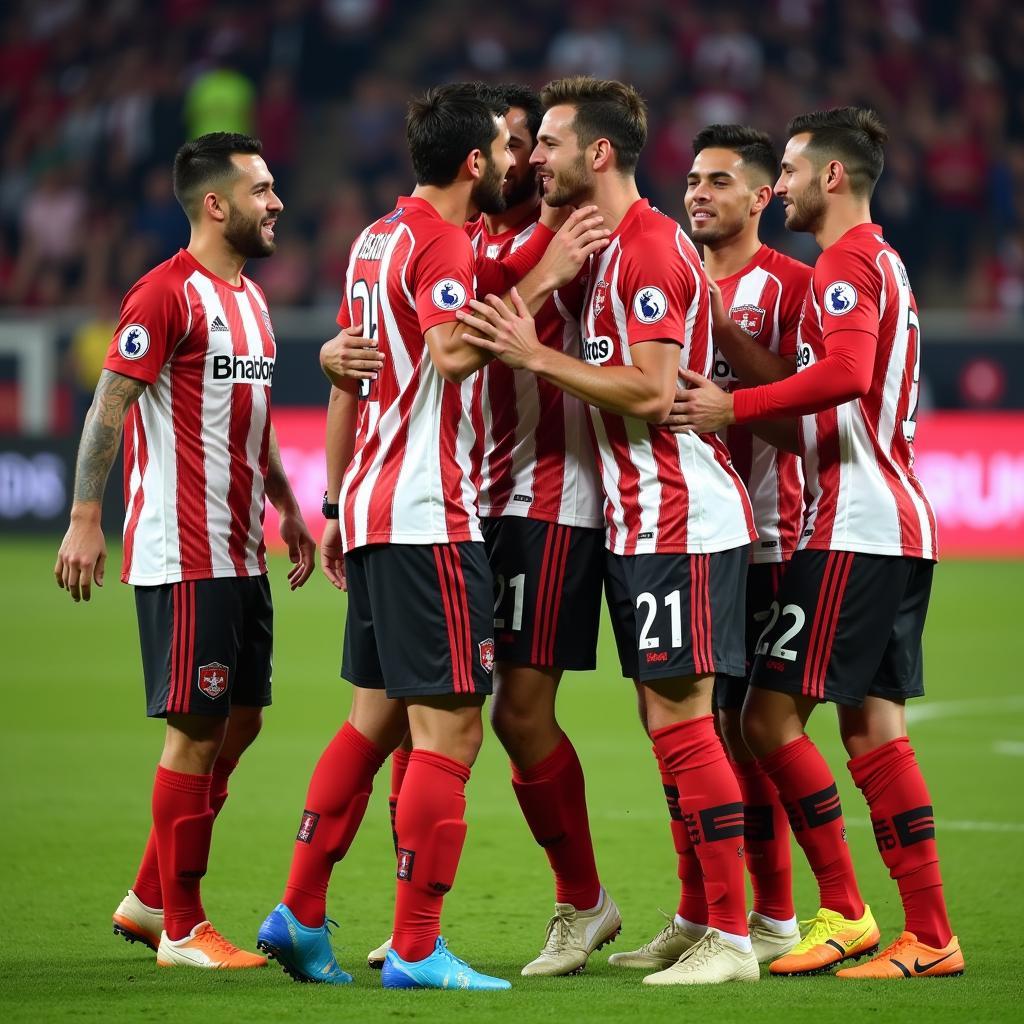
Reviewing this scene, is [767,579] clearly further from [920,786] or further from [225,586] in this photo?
[225,586]

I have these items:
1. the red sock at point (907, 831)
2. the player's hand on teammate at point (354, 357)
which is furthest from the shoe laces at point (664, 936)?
the player's hand on teammate at point (354, 357)

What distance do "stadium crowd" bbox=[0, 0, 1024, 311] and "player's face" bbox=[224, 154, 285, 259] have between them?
13.8 metres

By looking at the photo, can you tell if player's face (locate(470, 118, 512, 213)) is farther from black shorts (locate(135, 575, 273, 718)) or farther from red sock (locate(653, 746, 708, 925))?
red sock (locate(653, 746, 708, 925))

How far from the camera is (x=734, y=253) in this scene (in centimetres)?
530

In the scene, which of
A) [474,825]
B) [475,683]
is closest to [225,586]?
[475,683]

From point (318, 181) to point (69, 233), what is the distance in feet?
10.4

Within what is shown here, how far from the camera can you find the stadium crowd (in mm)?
19344

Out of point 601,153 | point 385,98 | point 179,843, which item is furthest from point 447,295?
point 385,98

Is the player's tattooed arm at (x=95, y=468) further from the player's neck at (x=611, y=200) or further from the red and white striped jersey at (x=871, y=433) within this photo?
the red and white striped jersey at (x=871, y=433)

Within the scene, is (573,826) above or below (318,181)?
below

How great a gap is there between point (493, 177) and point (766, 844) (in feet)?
6.79

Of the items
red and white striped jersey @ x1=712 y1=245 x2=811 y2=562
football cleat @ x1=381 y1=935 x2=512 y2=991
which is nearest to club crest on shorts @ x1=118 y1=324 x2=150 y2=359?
red and white striped jersey @ x1=712 y1=245 x2=811 y2=562

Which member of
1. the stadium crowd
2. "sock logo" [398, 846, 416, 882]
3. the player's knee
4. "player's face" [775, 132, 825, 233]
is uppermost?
the stadium crowd

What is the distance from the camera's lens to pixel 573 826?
4.87m
